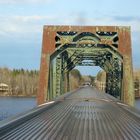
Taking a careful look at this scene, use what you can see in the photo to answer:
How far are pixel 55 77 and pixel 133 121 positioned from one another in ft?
61.5

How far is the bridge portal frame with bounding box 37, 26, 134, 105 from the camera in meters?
27.8

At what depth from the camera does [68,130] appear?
33.3 feet

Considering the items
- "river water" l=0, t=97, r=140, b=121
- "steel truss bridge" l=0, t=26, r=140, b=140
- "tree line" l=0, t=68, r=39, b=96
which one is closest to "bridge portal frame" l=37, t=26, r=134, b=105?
"steel truss bridge" l=0, t=26, r=140, b=140

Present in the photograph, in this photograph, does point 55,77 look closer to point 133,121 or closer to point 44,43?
point 44,43

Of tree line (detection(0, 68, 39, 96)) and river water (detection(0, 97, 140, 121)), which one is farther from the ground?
tree line (detection(0, 68, 39, 96))

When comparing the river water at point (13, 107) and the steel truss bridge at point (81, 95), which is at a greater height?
the steel truss bridge at point (81, 95)

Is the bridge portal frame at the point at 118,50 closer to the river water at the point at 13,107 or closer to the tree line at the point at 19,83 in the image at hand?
the river water at the point at 13,107

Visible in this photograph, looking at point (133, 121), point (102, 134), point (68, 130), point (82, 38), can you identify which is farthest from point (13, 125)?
point (82, 38)

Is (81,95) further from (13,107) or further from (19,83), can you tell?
(19,83)

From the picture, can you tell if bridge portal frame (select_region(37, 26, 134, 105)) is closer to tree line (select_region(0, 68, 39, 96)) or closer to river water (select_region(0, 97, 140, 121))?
river water (select_region(0, 97, 140, 121))

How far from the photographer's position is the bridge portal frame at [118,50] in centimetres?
2784

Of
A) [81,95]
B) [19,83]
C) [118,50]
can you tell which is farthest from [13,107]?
[19,83]

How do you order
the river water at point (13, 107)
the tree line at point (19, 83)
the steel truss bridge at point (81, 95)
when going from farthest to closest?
the tree line at point (19, 83), the river water at point (13, 107), the steel truss bridge at point (81, 95)

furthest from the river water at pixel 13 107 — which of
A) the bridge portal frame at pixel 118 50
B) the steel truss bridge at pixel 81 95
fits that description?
the steel truss bridge at pixel 81 95
